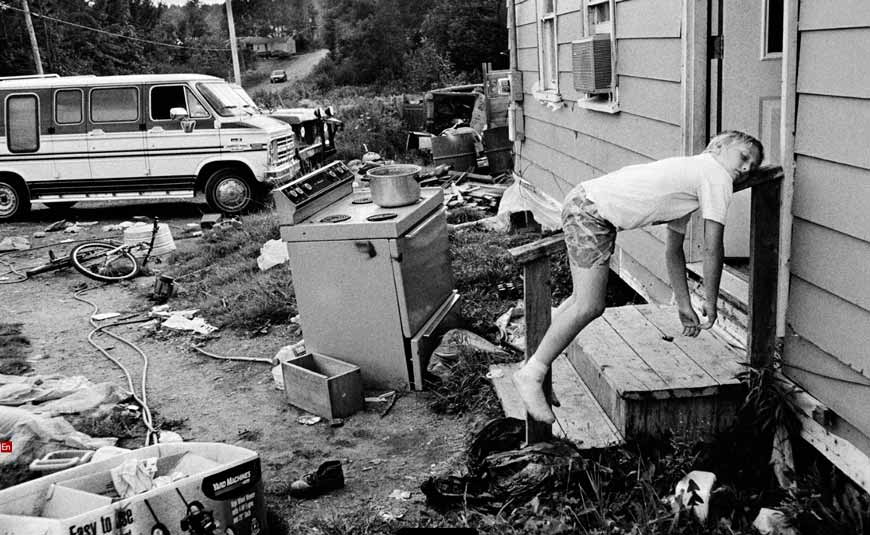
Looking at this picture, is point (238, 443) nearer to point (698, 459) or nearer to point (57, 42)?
point (698, 459)

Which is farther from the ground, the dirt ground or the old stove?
the old stove

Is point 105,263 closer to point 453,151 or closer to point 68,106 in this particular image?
point 68,106

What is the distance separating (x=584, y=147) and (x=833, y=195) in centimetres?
436

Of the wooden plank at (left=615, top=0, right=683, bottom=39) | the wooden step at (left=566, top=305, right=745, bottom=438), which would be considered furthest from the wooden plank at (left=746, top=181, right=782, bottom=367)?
the wooden plank at (left=615, top=0, right=683, bottom=39)

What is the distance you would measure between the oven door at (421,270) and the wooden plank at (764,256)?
2574mm

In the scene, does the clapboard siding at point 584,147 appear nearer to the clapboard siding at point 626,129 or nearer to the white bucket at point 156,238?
the clapboard siding at point 626,129

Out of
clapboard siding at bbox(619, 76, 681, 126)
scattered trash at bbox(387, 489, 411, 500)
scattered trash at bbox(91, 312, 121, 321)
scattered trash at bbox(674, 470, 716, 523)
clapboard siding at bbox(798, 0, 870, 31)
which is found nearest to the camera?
clapboard siding at bbox(798, 0, 870, 31)

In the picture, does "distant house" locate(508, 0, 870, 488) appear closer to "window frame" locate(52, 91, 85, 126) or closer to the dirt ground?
the dirt ground

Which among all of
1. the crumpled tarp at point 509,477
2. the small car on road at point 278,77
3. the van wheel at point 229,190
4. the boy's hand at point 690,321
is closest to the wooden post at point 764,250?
the boy's hand at point 690,321

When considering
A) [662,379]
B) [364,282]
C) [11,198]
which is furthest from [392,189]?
[11,198]

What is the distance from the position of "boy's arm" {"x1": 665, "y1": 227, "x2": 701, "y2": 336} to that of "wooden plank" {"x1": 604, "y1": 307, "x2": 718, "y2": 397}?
0.23 m

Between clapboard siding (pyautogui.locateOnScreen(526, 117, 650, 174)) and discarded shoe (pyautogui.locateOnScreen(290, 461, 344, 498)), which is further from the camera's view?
clapboard siding (pyautogui.locateOnScreen(526, 117, 650, 174))

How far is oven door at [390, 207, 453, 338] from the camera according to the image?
5.73 m

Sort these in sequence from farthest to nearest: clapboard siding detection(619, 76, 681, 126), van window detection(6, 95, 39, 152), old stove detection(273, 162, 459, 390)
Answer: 1. van window detection(6, 95, 39, 152)
2. old stove detection(273, 162, 459, 390)
3. clapboard siding detection(619, 76, 681, 126)
